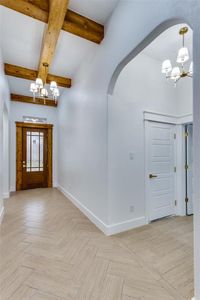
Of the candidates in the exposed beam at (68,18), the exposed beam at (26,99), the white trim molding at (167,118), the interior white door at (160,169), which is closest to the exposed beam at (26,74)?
the exposed beam at (26,99)

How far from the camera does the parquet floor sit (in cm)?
158

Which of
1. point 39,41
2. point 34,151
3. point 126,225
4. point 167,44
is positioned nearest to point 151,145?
point 126,225

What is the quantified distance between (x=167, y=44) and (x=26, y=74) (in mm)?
3346

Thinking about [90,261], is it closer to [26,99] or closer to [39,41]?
[39,41]

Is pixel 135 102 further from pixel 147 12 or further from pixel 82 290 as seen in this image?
pixel 82 290

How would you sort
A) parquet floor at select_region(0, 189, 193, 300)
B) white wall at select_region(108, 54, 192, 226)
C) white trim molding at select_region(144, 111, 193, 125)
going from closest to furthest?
parquet floor at select_region(0, 189, 193, 300) → white wall at select_region(108, 54, 192, 226) → white trim molding at select_region(144, 111, 193, 125)

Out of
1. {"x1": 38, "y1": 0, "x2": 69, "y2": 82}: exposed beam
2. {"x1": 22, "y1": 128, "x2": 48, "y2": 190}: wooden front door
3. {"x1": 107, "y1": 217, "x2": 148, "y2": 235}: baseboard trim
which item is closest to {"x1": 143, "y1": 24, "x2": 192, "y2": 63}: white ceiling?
{"x1": 38, "y1": 0, "x2": 69, "y2": 82}: exposed beam

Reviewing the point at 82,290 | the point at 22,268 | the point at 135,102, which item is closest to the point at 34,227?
the point at 22,268

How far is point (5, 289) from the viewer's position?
5.23 feet

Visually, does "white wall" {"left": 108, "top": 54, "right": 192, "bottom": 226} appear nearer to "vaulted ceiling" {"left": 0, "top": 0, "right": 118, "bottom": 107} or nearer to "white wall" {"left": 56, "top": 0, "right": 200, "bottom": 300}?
"white wall" {"left": 56, "top": 0, "right": 200, "bottom": 300}

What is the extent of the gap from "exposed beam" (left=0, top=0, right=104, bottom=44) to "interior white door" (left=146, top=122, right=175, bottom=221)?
1.89m

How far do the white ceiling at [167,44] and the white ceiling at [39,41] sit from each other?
98 cm

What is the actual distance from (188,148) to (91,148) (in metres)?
2.30

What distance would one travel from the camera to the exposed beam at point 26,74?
3838 mm
